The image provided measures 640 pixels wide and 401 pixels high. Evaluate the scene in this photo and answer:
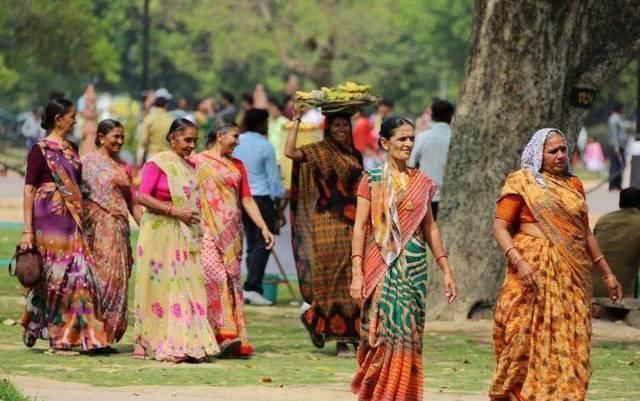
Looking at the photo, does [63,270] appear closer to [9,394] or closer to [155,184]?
[155,184]

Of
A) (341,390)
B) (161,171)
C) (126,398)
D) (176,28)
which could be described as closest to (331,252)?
(161,171)

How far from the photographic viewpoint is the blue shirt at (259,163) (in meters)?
17.9

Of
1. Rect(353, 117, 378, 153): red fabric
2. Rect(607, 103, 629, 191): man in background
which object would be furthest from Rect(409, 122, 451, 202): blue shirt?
Rect(607, 103, 629, 191): man in background

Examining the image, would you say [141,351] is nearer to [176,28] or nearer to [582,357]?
[582,357]

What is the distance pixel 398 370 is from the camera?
1045 centimetres

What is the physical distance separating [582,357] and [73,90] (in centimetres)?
6528

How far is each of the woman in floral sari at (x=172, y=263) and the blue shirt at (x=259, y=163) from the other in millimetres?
4505

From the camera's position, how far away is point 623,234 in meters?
16.0

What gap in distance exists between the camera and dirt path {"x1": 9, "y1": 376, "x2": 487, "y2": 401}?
10773 millimetres

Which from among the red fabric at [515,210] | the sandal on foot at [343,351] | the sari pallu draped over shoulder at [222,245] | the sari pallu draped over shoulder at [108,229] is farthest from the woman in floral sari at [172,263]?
the red fabric at [515,210]

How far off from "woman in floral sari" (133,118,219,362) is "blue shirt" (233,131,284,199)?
14.8ft

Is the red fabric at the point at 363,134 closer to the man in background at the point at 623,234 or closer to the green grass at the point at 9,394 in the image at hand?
the man in background at the point at 623,234

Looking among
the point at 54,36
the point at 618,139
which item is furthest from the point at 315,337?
the point at 54,36

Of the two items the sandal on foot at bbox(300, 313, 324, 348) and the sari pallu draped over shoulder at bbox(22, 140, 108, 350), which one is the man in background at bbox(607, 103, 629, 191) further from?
the sari pallu draped over shoulder at bbox(22, 140, 108, 350)
